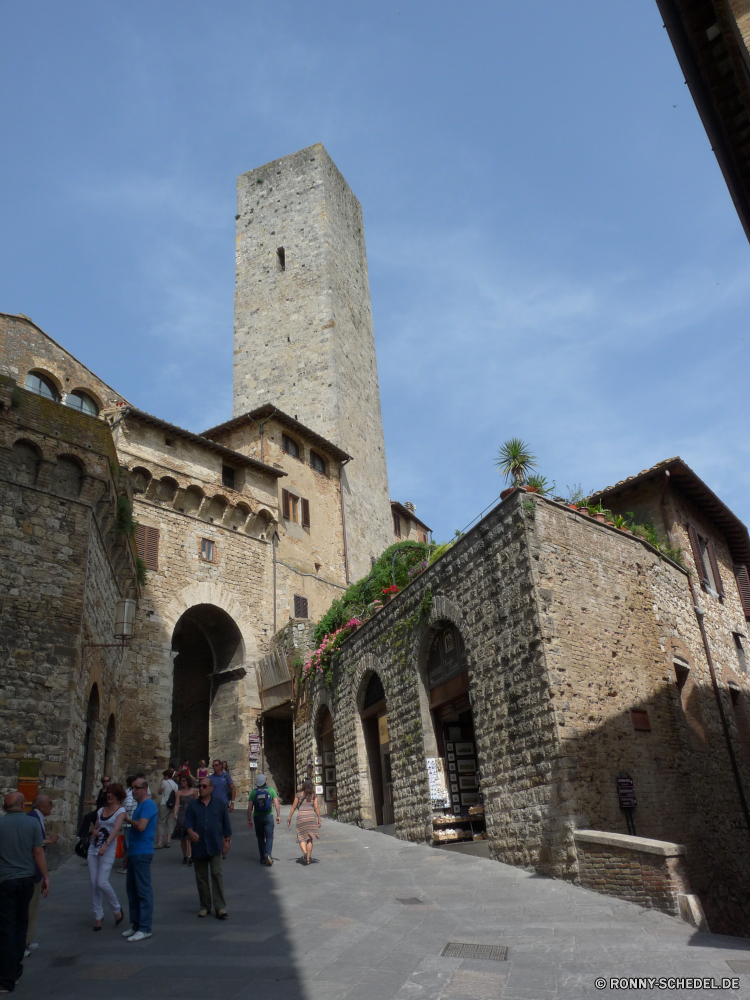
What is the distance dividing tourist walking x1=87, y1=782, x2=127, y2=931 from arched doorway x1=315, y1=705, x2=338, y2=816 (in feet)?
35.4

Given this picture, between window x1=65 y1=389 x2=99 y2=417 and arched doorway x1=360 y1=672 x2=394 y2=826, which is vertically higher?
window x1=65 y1=389 x2=99 y2=417

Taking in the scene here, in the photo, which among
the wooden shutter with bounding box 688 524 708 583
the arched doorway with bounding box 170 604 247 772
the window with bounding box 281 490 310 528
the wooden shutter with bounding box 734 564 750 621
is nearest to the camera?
the wooden shutter with bounding box 688 524 708 583

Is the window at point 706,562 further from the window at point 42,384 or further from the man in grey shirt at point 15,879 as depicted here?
the window at point 42,384

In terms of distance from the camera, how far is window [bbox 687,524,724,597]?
53.5 ft

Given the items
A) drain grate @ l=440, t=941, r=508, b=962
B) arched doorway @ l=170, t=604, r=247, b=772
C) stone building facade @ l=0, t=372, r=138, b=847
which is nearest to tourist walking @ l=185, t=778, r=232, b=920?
drain grate @ l=440, t=941, r=508, b=962

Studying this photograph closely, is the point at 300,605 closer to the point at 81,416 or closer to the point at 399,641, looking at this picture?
the point at 399,641

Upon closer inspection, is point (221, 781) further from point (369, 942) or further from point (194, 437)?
point (194, 437)

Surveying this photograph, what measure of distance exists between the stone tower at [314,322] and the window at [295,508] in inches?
96.3

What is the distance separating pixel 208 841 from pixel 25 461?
23.6 feet

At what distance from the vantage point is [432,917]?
792 centimetres

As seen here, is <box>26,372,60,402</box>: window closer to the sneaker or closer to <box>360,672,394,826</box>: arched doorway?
<box>360,672,394,826</box>: arched doorway

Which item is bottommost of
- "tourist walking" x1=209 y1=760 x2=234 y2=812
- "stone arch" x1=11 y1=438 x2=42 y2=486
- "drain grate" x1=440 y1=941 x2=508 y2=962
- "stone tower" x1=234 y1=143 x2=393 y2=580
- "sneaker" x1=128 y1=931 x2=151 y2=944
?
"drain grate" x1=440 y1=941 x2=508 y2=962

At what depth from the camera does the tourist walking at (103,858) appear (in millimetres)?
7352

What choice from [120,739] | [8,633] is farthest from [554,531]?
[120,739]
